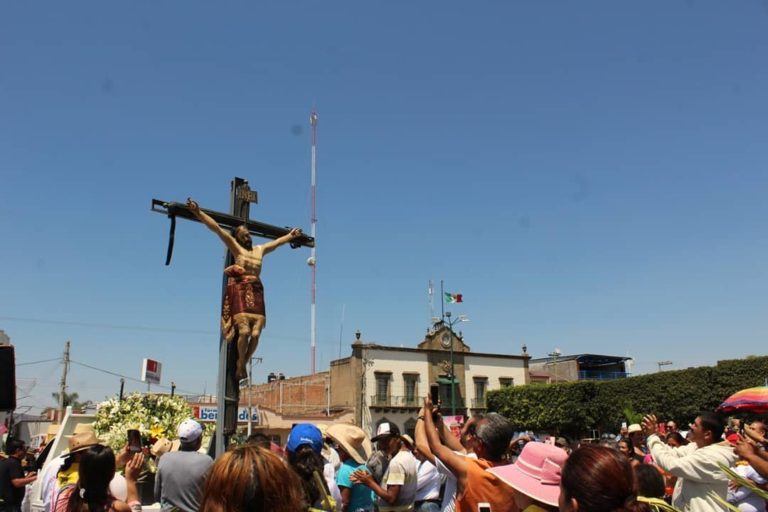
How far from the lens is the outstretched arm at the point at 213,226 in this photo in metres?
6.75

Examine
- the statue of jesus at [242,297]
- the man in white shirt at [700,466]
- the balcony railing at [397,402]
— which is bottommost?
the man in white shirt at [700,466]

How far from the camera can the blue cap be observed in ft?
11.1

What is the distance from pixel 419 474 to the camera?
5559 millimetres

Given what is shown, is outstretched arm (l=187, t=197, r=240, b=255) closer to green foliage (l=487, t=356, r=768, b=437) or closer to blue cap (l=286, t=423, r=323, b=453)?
blue cap (l=286, t=423, r=323, b=453)

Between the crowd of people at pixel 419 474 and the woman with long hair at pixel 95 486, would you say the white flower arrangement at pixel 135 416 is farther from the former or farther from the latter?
the woman with long hair at pixel 95 486

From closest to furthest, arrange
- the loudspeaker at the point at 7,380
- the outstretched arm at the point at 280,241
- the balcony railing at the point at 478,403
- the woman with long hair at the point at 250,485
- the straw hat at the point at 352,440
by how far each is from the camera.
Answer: the woman with long hair at the point at 250,485 → the straw hat at the point at 352,440 → the outstretched arm at the point at 280,241 → the loudspeaker at the point at 7,380 → the balcony railing at the point at 478,403

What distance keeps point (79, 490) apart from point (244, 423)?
36.2 m

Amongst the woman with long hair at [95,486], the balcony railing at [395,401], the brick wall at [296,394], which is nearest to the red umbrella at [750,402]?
the woman with long hair at [95,486]

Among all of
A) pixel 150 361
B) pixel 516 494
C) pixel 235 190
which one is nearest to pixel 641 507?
pixel 516 494

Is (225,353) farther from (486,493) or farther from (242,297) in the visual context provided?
(486,493)

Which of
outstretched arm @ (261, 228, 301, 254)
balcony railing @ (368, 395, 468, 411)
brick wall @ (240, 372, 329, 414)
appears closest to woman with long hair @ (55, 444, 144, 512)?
outstretched arm @ (261, 228, 301, 254)

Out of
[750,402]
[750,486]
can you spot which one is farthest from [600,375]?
[750,486]

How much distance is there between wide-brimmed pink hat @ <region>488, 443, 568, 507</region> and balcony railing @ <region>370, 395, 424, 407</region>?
39744 mm

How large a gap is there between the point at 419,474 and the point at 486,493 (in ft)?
7.97
